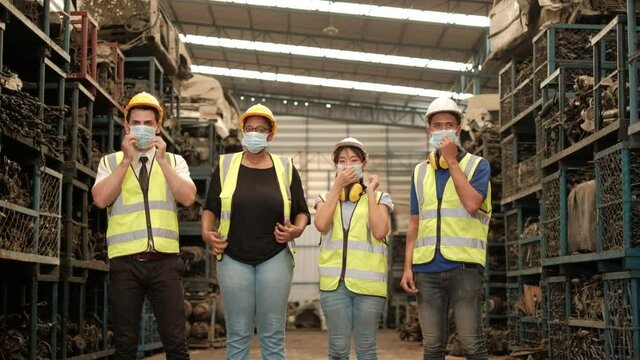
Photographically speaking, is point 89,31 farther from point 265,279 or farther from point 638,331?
point 638,331

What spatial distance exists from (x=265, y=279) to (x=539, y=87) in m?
7.18

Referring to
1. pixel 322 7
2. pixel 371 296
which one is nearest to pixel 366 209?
pixel 371 296

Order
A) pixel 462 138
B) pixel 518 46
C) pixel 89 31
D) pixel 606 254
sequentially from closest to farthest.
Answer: pixel 606 254
pixel 89 31
pixel 518 46
pixel 462 138

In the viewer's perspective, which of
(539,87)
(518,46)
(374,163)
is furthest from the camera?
(374,163)

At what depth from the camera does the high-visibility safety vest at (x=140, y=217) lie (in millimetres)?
5121

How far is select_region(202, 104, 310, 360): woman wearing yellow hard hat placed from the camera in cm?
509

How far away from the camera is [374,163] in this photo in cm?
3444

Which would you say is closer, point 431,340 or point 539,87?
point 431,340

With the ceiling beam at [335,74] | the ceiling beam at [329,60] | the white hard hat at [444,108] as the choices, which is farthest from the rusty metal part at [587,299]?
the ceiling beam at [335,74]

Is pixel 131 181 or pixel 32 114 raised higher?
pixel 32 114

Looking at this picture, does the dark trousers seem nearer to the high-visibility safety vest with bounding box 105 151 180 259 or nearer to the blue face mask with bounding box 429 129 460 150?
the high-visibility safety vest with bounding box 105 151 180 259

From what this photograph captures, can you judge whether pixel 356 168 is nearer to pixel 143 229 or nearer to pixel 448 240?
pixel 448 240

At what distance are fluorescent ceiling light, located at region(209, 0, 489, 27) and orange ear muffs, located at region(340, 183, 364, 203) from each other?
16807 millimetres

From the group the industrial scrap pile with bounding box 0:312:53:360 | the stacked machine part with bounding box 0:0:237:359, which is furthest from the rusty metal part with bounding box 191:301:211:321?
the industrial scrap pile with bounding box 0:312:53:360
